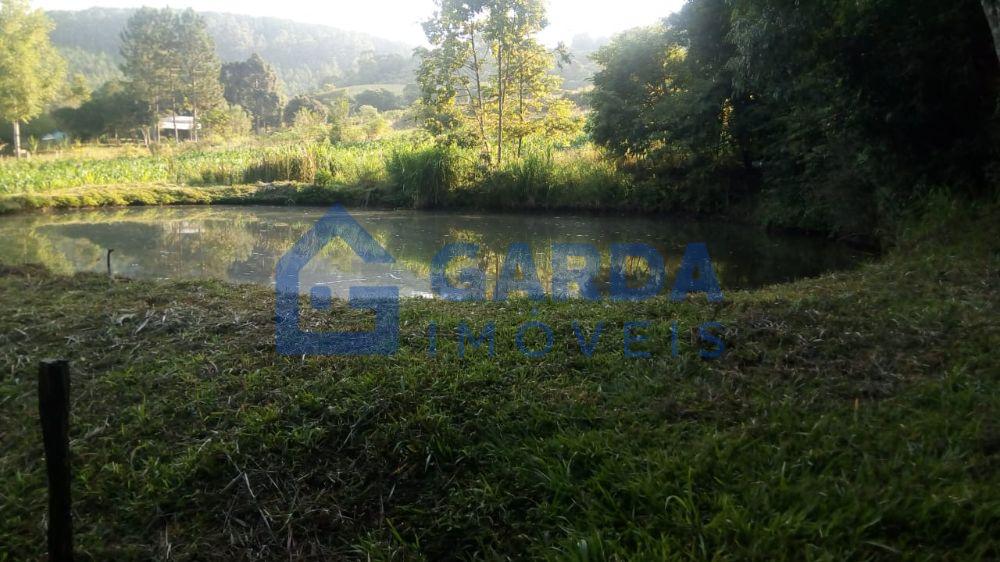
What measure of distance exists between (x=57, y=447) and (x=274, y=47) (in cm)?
13378

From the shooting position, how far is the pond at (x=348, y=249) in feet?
19.6

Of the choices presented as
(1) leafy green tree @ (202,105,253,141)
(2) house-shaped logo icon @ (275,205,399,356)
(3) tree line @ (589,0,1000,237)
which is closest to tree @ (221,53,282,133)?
(1) leafy green tree @ (202,105,253,141)

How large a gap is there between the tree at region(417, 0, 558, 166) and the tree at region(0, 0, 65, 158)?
16.4 m

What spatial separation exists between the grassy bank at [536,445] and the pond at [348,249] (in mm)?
2540

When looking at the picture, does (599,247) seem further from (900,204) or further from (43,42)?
(43,42)

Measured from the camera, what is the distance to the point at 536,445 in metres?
2.03

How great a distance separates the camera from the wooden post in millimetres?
1403

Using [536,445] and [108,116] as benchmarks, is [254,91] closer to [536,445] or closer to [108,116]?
[108,116]

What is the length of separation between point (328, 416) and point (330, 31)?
5826 inches

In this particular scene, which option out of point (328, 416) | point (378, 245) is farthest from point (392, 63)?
point (328, 416)

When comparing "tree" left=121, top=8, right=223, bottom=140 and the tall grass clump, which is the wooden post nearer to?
the tall grass clump

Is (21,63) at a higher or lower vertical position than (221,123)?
lower

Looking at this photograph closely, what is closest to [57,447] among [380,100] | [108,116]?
[108,116]

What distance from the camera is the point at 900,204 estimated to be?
5871mm
